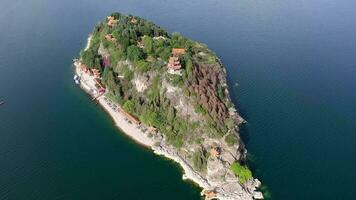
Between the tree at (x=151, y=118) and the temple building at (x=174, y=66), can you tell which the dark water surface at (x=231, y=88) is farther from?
the temple building at (x=174, y=66)

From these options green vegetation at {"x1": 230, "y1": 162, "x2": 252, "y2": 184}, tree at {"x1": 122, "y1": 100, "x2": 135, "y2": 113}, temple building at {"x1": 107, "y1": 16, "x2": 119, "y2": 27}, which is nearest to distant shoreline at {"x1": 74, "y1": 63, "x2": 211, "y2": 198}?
tree at {"x1": 122, "y1": 100, "x2": 135, "y2": 113}

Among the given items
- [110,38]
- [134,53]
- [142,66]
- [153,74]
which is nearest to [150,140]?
[153,74]

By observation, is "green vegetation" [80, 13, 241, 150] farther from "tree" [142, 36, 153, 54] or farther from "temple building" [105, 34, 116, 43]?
"temple building" [105, 34, 116, 43]

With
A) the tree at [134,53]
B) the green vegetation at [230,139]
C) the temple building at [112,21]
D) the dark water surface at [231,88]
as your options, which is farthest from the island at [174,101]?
the temple building at [112,21]

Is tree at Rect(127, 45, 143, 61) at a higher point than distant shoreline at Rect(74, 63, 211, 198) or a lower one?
higher

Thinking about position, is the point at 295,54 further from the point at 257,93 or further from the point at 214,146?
the point at 214,146

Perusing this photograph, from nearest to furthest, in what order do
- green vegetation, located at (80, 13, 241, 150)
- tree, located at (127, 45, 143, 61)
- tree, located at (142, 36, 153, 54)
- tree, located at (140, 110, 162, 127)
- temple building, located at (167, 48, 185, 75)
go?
green vegetation, located at (80, 13, 241, 150) < tree, located at (140, 110, 162, 127) < temple building, located at (167, 48, 185, 75) < tree, located at (127, 45, 143, 61) < tree, located at (142, 36, 153, 54)

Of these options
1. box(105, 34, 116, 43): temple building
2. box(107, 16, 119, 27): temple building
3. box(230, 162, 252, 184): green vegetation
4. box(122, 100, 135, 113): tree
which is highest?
box(107, 16, 119, 27): temple building

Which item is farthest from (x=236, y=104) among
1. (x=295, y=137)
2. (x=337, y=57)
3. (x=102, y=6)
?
(x=102, y=6)
